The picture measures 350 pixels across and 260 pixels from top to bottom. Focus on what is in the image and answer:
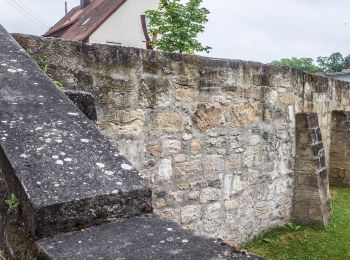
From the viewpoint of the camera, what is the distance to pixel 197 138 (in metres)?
4.23

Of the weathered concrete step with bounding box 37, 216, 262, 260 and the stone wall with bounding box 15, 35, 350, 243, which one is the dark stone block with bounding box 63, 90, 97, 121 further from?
the weathered concrete step with bounding box 37, 216, 262, 260

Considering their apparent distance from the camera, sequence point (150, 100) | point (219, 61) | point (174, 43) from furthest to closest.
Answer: point (174, 43), point (219, 61), point (150, 100)

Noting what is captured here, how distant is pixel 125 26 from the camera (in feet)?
78.3

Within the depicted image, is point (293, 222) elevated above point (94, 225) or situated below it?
below

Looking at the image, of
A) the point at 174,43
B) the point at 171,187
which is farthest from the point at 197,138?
the point at 174,43

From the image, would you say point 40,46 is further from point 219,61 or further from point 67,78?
point 219,61

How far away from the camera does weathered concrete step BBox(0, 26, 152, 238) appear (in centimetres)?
149

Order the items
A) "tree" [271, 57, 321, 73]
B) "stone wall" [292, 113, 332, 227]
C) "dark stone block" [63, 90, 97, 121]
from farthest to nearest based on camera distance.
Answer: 1. "tree" [271, 57, 321, 73]
2. "stone wall" [292, 113, 332, 227]
3. "dark stone block" [63, 90, 97, 121]

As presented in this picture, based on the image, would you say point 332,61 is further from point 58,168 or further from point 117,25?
point 58,168

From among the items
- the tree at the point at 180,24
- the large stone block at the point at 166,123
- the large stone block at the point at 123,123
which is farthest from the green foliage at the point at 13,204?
the tree at the point at 180,24

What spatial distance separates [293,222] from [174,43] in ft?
35.5

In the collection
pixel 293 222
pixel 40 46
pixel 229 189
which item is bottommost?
pixel 293 222

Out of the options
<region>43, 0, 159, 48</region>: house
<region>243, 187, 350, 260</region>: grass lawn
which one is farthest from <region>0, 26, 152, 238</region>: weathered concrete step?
<region>43, 0, 159, 48</region>: house

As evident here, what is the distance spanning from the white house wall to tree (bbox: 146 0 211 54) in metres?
8.12
